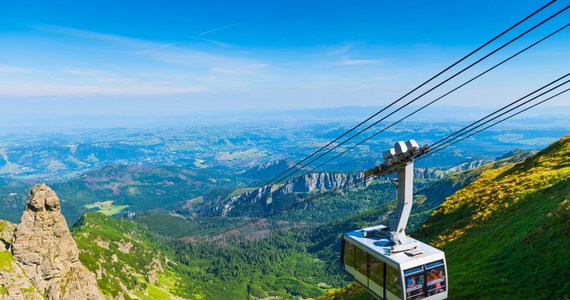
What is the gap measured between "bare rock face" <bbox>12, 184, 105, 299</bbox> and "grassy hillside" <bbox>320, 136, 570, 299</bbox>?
356ft

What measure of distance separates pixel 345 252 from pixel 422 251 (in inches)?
328

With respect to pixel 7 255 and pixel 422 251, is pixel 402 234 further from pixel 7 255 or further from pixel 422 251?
pixel 7 255

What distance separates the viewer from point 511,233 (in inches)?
1517

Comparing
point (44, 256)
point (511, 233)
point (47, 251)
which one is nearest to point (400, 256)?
point (511, 233)

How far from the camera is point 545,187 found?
1937 inches

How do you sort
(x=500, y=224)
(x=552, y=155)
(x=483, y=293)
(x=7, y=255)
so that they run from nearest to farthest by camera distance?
(x=483, y=293) < (x=500, y=224) < (x=552, y=155) < (x=7, y=255)

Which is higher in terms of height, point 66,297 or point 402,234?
point 402,234

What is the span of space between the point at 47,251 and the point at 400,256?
5446 inches

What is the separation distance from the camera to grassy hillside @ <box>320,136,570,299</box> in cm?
2717

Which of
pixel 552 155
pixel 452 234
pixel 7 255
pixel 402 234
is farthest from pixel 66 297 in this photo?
pixel 552 155

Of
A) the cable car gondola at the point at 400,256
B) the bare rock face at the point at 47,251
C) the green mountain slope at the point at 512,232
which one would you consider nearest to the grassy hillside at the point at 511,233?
the green mountain slope at the point at 512,232

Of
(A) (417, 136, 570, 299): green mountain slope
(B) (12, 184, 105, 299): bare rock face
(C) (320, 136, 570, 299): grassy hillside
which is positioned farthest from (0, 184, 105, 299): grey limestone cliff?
(A) (417, 136, 570, 299): green mountain slope

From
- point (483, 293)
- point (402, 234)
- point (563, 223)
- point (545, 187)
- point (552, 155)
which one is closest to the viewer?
point (402, 234)

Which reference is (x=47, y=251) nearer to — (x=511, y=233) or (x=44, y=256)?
(x=44, y=256)
